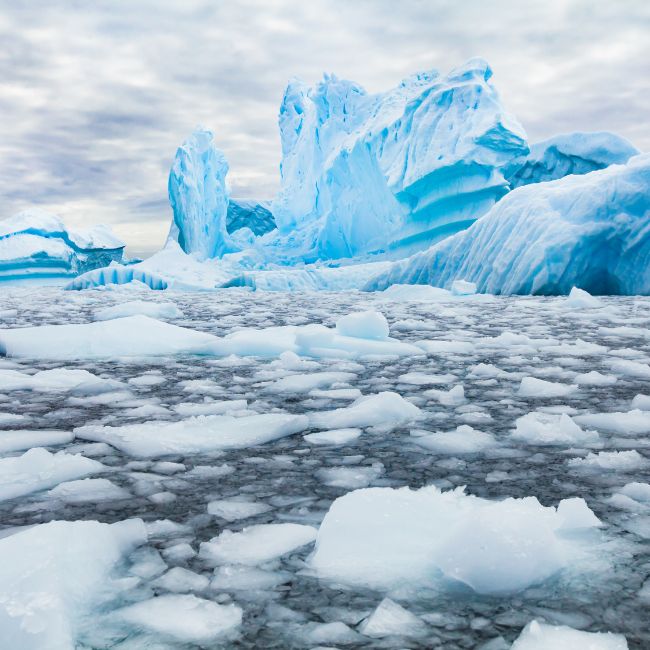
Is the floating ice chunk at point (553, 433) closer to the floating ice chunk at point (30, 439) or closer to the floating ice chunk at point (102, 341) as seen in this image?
the floating ice chunk at point (30, 439)

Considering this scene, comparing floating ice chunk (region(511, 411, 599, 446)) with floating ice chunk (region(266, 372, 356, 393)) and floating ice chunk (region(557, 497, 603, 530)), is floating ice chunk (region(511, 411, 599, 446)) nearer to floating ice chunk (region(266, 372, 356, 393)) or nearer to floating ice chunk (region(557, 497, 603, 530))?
floating ice chunk (region(557, 497, 603, 530))

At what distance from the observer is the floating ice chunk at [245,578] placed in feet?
3.87

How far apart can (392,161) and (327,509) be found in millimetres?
20505

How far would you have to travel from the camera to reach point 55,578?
1.07m

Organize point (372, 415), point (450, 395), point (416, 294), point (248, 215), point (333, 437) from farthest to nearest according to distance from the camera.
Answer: point (248, 215) → point (416, 294) → point (450, 395) → point (372, 415) → point (333, 437)

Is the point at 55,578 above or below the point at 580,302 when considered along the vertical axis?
above

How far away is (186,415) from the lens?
2570 mm

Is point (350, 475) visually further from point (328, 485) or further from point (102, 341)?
point (102, 341)

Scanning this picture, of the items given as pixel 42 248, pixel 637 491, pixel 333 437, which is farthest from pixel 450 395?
pixel 42 248

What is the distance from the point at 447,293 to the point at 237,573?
36.2 ft

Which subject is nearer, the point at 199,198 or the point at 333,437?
the point at 333,437

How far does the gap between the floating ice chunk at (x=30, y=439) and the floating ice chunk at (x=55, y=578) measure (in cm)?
93

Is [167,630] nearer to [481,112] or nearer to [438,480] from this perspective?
[438,480]

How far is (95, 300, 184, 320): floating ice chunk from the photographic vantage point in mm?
7340
